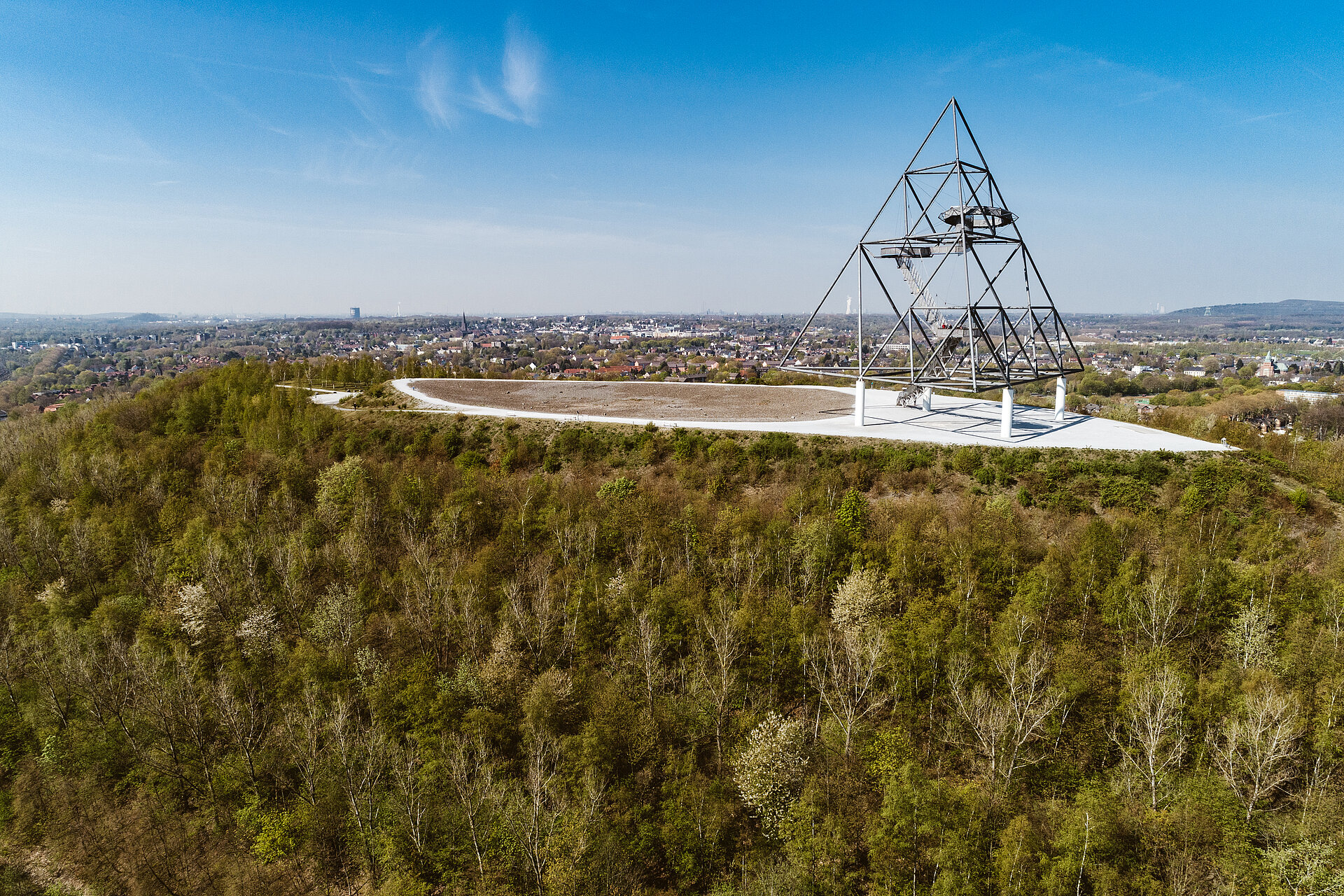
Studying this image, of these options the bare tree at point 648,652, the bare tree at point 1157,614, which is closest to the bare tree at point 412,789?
the bare tree at point 648,652

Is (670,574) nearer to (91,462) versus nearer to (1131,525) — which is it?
(1131,525)

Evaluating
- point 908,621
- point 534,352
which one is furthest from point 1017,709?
point 534,352

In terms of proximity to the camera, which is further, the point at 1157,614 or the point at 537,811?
the point at 1157,614

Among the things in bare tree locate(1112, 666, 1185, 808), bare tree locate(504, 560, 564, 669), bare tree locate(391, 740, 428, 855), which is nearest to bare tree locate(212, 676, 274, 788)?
bare tree locate(391, 740, 428, 855)

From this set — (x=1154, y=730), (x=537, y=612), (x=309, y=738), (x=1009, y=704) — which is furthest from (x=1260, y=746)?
(x=309, y=738)

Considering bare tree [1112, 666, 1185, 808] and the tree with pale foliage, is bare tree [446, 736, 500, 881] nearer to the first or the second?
the tree with pale foliage

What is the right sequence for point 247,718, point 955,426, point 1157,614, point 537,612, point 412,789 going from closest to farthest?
point 412,789 → point 1157,614 → point 247,718 → point 537,612 → point 955,426

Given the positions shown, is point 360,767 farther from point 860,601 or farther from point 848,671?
point 860,601
